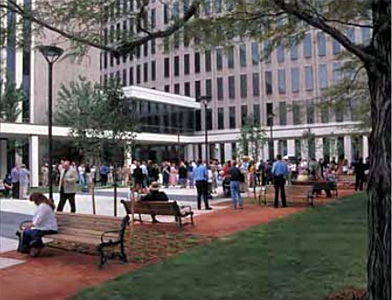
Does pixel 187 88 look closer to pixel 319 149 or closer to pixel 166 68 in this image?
pixel 166 68

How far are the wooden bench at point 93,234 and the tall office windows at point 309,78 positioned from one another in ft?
199

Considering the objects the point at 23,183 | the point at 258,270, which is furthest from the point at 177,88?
the point at 258,270

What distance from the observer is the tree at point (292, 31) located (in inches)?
212

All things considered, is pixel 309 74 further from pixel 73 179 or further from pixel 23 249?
pixel 23 249

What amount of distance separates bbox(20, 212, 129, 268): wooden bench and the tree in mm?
3217

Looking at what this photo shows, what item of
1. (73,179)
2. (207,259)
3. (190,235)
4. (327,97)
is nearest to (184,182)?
(327,97)

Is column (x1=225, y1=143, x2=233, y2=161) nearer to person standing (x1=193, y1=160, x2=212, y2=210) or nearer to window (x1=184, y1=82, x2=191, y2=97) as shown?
window (x1=184, y1=82, x2=191, y2=97)

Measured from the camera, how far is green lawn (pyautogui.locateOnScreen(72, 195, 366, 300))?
7.12 metres

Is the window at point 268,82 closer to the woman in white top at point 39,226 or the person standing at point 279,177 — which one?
the person standing at point 279,177

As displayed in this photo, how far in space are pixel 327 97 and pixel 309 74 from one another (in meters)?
47.4

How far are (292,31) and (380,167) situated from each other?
4914 millimetres

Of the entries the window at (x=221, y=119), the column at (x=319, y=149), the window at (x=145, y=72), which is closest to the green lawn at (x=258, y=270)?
the column at (x=319, y=149)

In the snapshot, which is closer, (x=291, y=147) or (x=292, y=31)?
(x=292, y=31)

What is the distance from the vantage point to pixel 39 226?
1027cm
